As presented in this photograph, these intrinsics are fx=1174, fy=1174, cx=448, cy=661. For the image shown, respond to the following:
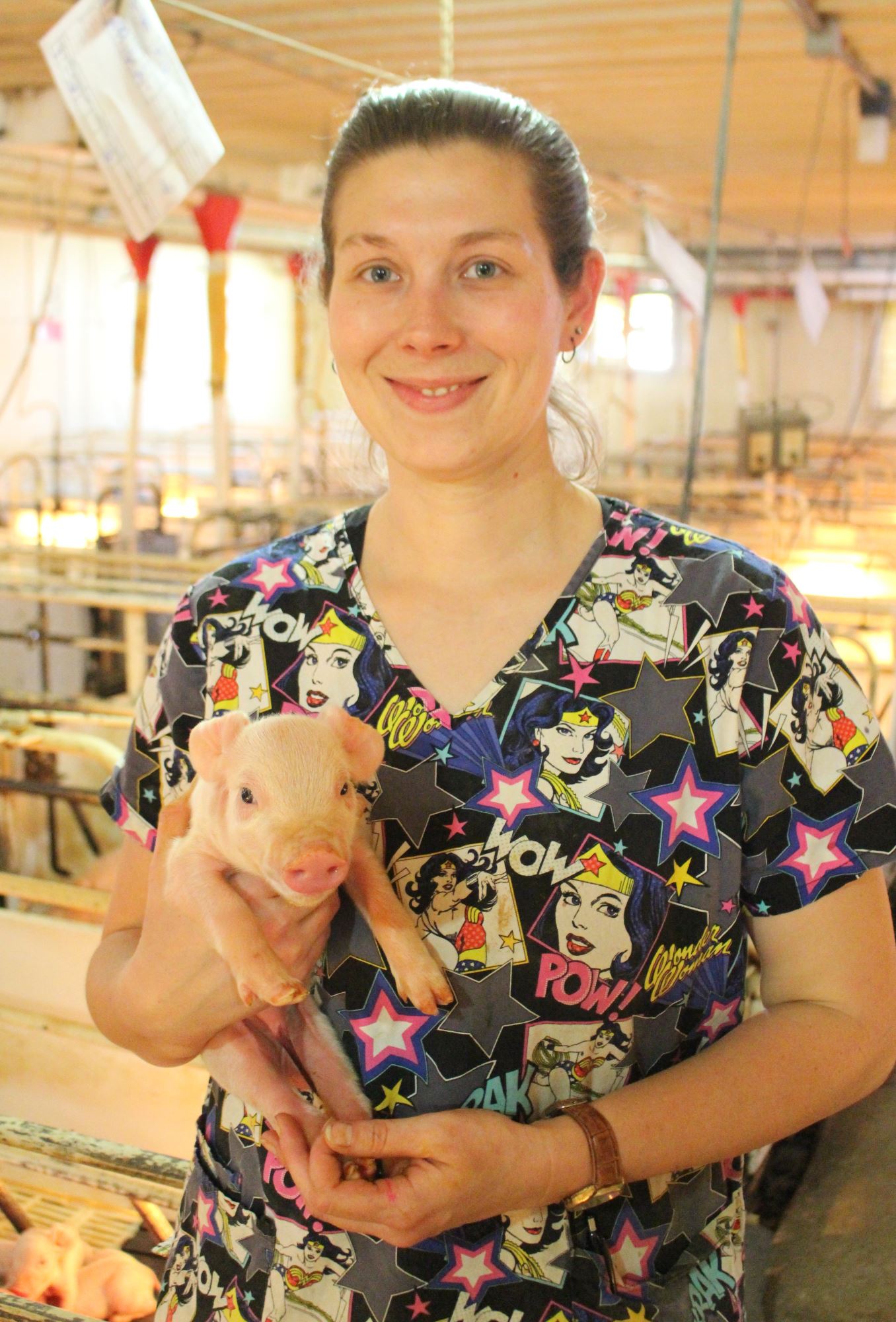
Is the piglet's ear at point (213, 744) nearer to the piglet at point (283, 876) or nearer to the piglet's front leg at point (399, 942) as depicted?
the piglet at point (283, 876)

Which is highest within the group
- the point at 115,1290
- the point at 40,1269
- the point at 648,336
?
the point at 648,336

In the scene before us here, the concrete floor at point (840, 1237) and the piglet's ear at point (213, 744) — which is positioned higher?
the piglet's ear at point (213, 744)

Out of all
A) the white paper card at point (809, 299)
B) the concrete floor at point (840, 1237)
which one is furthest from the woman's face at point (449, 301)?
the white paper card at point (809, 299)

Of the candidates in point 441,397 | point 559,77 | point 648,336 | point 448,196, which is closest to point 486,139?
point 448,196

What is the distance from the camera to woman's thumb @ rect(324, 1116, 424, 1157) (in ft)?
3.15

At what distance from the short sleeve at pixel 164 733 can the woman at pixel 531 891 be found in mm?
104

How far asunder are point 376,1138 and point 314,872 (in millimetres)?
236

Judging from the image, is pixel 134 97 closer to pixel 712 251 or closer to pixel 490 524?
A: pixel 490 524

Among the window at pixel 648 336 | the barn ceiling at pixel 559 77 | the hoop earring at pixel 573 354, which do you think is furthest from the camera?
the window at pixel 648 336

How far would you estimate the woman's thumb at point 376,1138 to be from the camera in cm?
96

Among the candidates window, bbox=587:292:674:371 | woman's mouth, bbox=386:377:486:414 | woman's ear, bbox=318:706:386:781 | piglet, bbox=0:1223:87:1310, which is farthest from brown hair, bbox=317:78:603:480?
window, bbox=587:292:674:371

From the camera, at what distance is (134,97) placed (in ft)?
4.46

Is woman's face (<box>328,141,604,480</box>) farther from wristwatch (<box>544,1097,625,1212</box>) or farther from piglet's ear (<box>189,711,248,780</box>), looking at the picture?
wristwatch (<box>544,1097,625,1212</box>)

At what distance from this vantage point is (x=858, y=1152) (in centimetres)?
152
